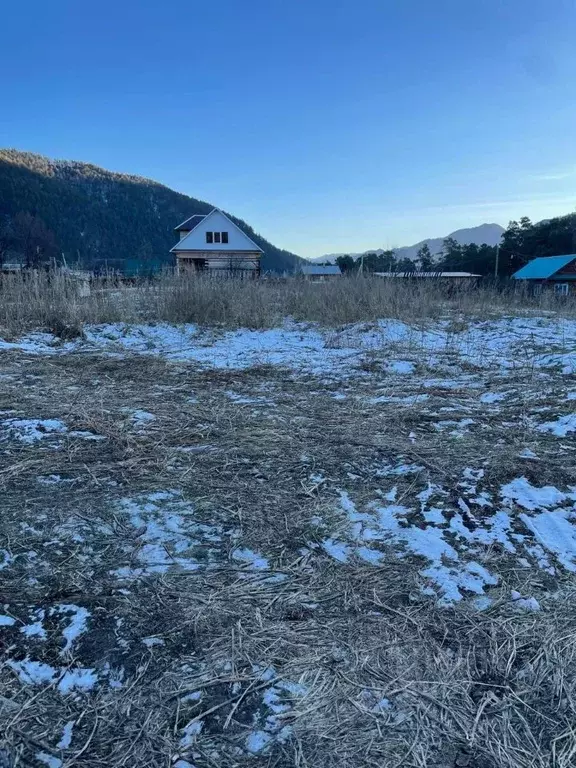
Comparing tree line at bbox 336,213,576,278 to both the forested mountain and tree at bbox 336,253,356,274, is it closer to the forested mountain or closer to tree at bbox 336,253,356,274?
Result: tree at bbox 336,253,356,274

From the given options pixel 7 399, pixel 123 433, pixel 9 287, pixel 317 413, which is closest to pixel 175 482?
pixel 123 433

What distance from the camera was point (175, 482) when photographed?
2.27 metres

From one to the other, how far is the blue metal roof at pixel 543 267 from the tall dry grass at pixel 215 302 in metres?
20.9

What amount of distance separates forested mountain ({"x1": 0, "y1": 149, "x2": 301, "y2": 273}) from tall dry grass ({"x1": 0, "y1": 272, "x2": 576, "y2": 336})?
5155 cm

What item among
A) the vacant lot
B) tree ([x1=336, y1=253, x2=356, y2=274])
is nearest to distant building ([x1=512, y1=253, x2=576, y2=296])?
tree ([x1=336, y1=253, x2=356, y2=274])

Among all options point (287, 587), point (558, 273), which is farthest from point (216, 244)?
point (287, 587)

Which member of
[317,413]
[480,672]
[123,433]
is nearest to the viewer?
[480,672]

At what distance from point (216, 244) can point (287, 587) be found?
30.3 meters

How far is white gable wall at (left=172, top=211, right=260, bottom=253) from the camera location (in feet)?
96.6

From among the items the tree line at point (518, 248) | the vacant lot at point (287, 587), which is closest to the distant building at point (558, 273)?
the tree line at point (518, 248)

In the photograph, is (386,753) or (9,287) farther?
(9,287)

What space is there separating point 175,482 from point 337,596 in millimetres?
1099

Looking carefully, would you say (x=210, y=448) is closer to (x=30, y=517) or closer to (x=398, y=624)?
(x=30, y=517)

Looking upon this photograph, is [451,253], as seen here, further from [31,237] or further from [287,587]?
[287,587]
